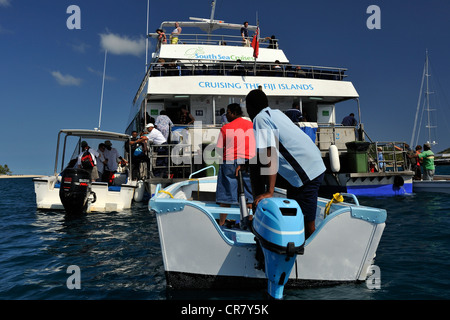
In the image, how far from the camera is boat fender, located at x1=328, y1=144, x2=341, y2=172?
10859 millimetres

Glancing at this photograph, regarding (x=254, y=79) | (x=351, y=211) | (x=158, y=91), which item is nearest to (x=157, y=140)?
(x=158, y=91)

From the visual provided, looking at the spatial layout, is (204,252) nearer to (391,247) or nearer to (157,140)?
(391,247)

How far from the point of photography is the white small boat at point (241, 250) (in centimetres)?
335

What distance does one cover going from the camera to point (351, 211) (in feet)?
10.9

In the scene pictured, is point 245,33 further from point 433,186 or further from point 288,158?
point 288,158

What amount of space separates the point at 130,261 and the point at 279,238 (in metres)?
2.78

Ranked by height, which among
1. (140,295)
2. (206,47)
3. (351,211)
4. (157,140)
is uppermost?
(206,47)

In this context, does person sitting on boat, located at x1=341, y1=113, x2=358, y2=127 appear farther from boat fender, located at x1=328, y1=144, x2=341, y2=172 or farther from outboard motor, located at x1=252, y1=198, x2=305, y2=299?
outboard motor, located at x1=252, y1=198, x2=305, y2=299

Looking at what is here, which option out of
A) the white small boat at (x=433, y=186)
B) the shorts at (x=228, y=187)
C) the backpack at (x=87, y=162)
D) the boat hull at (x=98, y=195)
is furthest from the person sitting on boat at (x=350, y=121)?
the backpack at (x=87, y=162)

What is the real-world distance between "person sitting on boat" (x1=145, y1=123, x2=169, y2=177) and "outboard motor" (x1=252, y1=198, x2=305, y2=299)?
7.61 m

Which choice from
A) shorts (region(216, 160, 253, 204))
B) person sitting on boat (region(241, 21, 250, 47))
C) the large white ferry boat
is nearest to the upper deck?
the large white ferry boat

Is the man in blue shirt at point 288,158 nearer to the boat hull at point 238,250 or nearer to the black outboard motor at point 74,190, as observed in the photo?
the boat hull at point 238,250

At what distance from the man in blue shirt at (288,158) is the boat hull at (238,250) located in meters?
0.39
